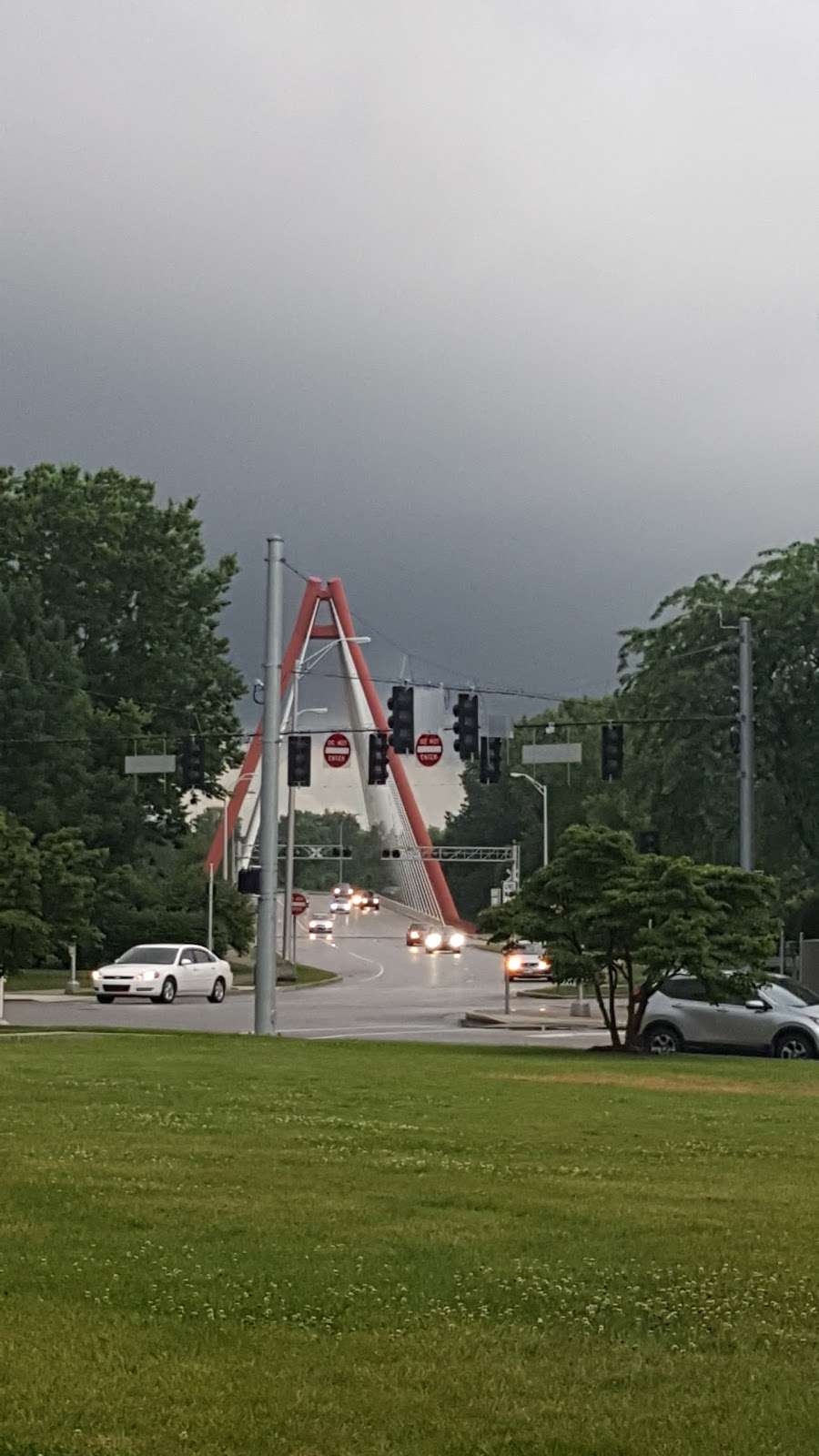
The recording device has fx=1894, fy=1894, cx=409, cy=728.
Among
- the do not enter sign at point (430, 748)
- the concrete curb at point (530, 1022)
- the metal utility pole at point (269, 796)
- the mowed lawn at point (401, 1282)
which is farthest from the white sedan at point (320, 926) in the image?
the mowed lawn at point (401, 1282)

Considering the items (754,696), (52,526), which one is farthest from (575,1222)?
(52,526)

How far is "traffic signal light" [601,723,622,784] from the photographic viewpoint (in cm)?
4303

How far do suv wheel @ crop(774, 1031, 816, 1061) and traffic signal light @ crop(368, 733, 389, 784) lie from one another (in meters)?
19.1

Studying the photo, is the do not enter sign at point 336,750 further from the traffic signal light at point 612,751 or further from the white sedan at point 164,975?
the traffic signal light at point 612,751

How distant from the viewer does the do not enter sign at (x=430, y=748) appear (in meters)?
52.5

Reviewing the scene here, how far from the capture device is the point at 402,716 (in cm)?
4094

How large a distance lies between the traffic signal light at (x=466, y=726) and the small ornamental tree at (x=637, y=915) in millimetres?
12245

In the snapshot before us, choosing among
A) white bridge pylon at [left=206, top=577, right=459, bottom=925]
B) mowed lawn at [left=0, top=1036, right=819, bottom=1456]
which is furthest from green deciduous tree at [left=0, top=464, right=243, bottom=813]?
mowed lawn at [left=0, top=1036, right=819, bottom=1456]

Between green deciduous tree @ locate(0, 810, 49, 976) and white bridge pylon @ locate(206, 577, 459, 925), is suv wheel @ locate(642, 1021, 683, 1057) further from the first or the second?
white bridge pylon @ locate(206, 577, 459, 925)

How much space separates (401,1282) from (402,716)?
109ft

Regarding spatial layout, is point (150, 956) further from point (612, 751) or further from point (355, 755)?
point (355, 755)

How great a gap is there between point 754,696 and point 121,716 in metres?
34.0

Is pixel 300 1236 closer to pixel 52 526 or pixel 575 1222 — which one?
pixel 575 1222

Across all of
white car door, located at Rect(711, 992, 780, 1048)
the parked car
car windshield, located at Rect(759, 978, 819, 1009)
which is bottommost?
the parked car
